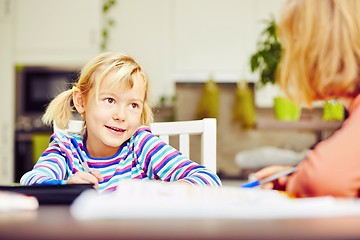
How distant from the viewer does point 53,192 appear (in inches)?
19.7

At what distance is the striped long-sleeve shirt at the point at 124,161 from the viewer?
0.94 meters

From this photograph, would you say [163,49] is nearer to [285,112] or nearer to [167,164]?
[285,112]

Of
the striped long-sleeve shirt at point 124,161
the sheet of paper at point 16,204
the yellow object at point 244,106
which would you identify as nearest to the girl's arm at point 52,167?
the striped long-sleeve shirt at point 124,161

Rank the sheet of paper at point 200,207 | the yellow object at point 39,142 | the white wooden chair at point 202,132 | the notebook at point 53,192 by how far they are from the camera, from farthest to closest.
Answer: the yellow object at point 39,142 → the white wooden chair at point 202,132 → the notebook at point 53,192 → the sheet of paper at point 200,207

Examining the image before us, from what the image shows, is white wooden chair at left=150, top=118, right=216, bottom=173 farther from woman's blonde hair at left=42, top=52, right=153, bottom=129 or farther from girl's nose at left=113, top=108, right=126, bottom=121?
girl's nose at left=113, top=108, right=126, bottom=121

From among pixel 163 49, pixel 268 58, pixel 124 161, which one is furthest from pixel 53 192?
pixel 163 49

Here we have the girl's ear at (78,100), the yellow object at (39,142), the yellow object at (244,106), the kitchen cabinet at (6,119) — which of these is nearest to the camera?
the girl's ear at (78,100)

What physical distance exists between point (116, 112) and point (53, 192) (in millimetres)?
466

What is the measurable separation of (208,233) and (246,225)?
0.13 ft

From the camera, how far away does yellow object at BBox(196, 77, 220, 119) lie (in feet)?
13.0

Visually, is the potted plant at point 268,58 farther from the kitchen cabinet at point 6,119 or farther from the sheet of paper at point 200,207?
the sheet of paper at point 200,207

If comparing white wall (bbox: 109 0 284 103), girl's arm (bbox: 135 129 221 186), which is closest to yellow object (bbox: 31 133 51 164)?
white wall (bbox: 109 0 284 103)

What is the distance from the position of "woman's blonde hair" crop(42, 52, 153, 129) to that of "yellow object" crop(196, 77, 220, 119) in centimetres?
284

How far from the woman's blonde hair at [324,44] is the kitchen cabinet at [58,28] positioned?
365cm
